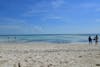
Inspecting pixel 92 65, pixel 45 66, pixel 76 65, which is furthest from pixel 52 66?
pixel 92 65

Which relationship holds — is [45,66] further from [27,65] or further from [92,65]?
[92,65]

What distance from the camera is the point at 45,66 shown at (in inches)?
503

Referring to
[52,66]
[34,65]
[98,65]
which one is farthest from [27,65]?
[98,65]

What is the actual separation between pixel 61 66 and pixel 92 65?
2.00m

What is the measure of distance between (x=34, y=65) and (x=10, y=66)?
1513mm

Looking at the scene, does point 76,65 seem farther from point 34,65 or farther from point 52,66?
point 34,65

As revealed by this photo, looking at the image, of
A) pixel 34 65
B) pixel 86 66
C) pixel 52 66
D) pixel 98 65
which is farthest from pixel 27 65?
pixel 98 65

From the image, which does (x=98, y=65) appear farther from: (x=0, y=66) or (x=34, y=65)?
(x=0, y=66)

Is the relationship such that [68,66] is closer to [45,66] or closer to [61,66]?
[61,66]

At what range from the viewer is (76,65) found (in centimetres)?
1309

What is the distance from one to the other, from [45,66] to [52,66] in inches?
17.2

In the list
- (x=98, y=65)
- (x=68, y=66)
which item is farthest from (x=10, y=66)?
(x=98, y=65)

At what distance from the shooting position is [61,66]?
12.8 metres

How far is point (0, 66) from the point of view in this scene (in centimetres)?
1244
